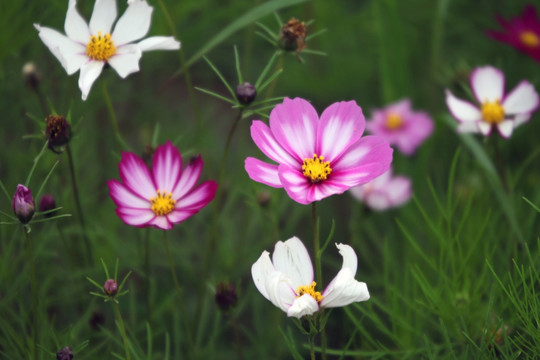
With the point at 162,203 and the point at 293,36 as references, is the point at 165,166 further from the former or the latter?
the point at 293,36

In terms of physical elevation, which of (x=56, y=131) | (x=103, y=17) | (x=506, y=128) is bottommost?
(x=506, y=128)

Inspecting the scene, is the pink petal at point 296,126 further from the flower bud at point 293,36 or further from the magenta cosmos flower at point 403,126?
the magenta cosmos flower at point 403,126

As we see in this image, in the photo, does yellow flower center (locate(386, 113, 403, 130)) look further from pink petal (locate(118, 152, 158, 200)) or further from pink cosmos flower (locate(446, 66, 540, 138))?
pink petal (locate(118, 152, 158, 200))

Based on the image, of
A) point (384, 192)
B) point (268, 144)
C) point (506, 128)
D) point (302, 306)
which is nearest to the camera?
point (302, 306)

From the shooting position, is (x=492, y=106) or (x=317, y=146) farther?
(x=492, y=106)

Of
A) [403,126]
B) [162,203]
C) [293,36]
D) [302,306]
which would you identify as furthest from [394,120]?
[302,306]

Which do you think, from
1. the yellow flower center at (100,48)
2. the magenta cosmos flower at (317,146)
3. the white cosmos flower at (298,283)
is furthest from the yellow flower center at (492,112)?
the yellow flower center at (100,48)
